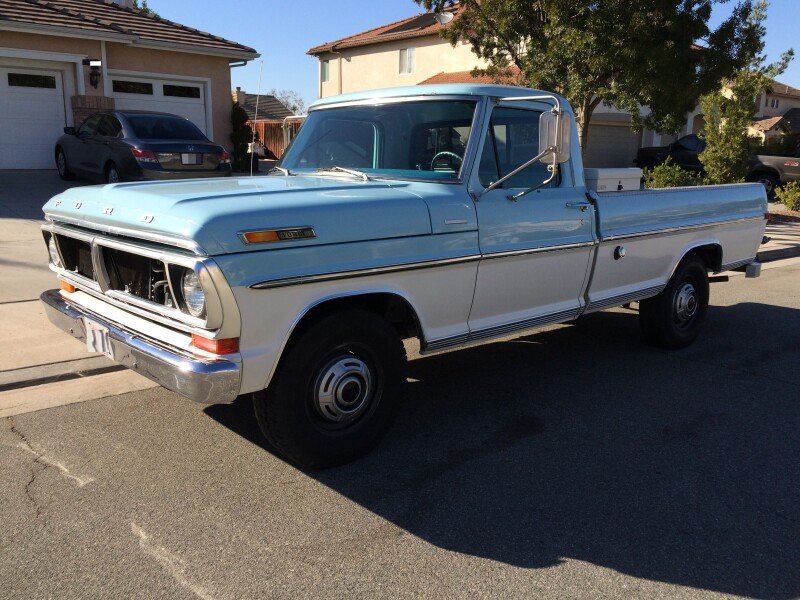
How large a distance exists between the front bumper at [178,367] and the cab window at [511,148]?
2.01 m

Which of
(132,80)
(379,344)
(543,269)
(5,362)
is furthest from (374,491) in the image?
(132,80)

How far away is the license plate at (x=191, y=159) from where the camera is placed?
11.5 meters

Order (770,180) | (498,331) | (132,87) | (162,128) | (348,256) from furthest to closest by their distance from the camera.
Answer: (770,180), (132,87), (162,128), (498,331), (348,256)

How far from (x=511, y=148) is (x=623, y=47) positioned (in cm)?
783

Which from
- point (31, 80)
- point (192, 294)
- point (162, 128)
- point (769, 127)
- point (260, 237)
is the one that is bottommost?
point (192, 294)

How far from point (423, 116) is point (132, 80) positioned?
1332 cm

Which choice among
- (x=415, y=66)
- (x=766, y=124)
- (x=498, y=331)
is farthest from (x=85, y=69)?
(x=766, y=124)

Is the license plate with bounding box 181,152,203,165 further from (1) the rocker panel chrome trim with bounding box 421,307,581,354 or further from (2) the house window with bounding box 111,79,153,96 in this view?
(1) the rocker panel chrome trim with bounding box 421,307,581,354

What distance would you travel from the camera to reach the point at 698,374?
572 cm

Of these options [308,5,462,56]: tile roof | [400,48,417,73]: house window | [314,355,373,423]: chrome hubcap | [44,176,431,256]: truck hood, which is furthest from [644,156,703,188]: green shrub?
[400,48,417,73]: house window

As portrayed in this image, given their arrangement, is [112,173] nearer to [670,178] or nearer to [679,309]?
[679,309]

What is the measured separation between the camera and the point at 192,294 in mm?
3414

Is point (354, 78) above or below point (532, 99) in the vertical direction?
above

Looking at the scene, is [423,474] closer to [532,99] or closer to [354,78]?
[532,99]
